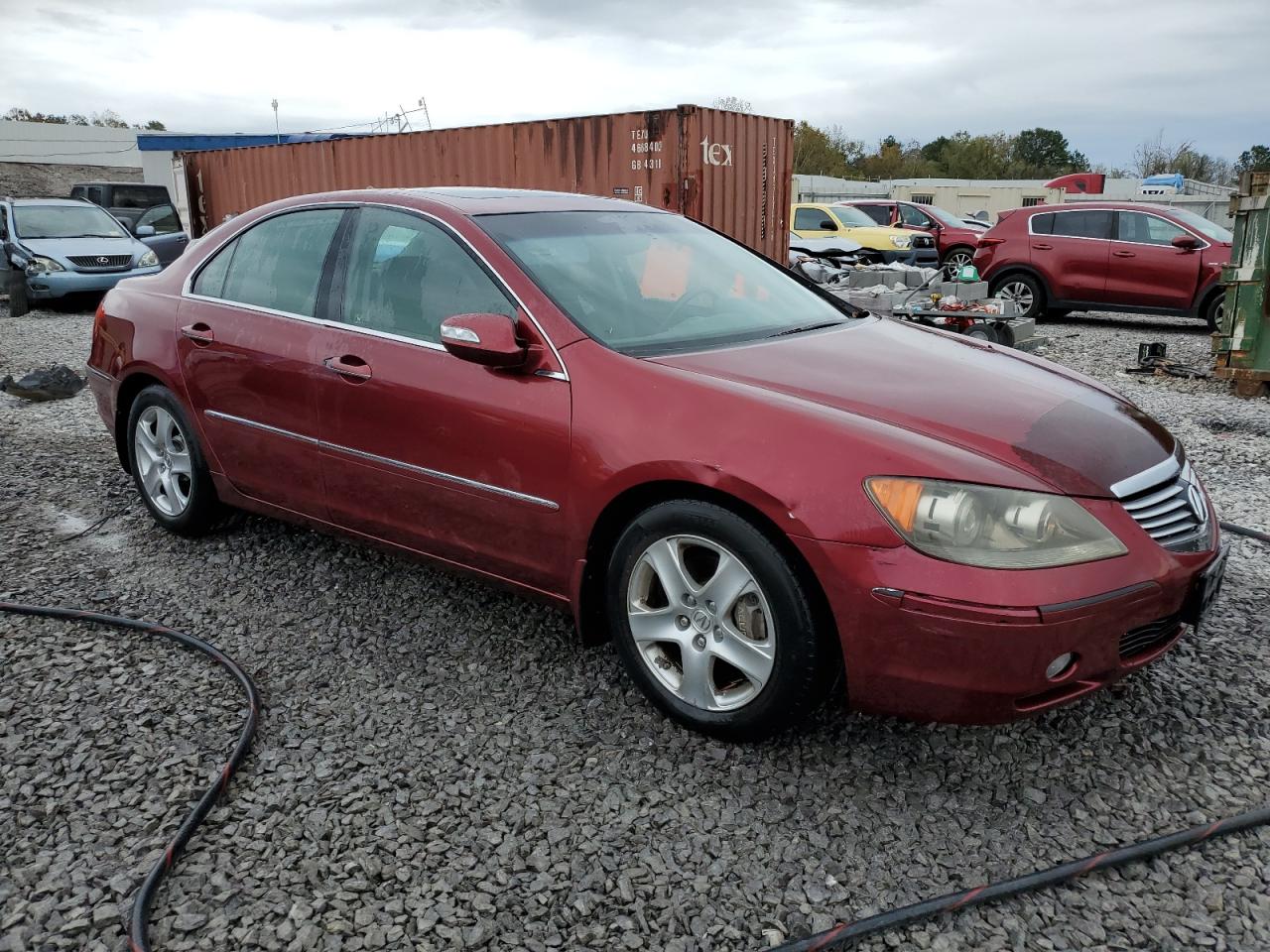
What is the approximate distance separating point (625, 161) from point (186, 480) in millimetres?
7489

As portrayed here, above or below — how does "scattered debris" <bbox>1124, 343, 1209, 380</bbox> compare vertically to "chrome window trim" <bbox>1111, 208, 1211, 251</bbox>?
below

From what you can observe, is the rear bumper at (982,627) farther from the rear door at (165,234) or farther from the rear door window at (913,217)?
the rear door window at (913,217)

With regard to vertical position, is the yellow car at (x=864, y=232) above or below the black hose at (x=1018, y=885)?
above

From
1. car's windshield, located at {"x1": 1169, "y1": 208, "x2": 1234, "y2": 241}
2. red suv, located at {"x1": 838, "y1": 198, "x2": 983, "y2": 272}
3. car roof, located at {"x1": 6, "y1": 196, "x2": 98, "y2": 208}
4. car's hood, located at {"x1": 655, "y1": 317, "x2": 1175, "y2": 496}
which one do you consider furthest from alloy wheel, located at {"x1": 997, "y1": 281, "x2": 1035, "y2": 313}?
car roof, located at {"x1": 6, "y1": 196, "x2": 98, "y2": 208}

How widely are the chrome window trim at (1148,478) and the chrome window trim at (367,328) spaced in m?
1.54

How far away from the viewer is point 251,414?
385 centimetres

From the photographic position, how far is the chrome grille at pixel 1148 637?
2.52 meters

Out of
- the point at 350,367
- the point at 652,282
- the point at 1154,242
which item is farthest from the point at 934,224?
the point at 350,367

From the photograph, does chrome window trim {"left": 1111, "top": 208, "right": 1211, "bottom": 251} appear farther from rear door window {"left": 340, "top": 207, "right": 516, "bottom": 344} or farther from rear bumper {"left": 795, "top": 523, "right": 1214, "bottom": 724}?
rear door window {"left": 340, "top": 207, "right": 516, "bottom": 344}

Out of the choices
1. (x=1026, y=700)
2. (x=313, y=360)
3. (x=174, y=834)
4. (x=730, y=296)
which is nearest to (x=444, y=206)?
(x=313, y=360)

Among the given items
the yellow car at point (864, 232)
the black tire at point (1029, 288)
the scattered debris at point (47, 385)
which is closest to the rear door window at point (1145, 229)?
the black tire at point (1029, 288)

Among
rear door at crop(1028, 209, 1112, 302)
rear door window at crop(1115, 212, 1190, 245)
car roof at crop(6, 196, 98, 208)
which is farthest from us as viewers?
car roof at crop(6, 196, 98, 208)

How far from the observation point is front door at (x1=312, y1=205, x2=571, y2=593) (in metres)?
3.02

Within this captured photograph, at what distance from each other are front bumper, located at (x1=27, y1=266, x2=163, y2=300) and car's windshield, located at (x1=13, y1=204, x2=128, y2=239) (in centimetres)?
107
